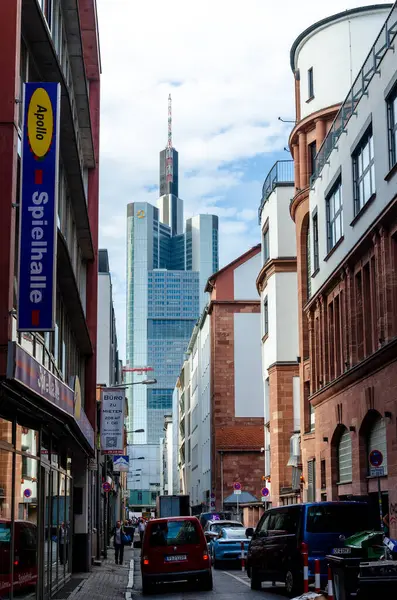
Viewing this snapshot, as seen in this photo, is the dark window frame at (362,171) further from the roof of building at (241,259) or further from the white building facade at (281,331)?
the roof of building at (241,259)

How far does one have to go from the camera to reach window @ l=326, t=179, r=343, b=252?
117 ft

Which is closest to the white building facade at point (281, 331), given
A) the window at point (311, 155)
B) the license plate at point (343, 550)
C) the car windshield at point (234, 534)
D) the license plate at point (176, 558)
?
the window at point (311, 155)

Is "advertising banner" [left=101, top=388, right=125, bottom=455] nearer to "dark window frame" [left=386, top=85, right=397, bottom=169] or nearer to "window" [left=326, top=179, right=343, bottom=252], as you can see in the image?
"window" [left=326, top=179, right=343, bottom=252]

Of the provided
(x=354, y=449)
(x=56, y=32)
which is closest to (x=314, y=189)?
(x=354, y=449)

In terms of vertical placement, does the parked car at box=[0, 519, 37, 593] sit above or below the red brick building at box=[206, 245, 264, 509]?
below

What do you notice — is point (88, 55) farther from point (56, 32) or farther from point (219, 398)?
point (219, 398)

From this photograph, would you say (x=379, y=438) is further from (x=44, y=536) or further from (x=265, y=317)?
(x=265, y=317)

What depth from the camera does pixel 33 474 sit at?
17.0 m

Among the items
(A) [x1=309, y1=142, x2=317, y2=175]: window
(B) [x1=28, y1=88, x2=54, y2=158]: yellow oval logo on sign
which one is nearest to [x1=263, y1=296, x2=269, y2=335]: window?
(A) [x1=309, y1=142, x2=317, y2=175]: window

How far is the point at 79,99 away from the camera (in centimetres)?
2750

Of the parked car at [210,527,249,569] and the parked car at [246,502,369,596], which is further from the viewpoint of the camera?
the parked car at [210,527,249,569]

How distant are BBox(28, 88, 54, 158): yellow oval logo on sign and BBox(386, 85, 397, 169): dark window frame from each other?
1586 cm

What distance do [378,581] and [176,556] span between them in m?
11.2

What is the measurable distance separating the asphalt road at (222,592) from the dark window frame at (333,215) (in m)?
13.2
